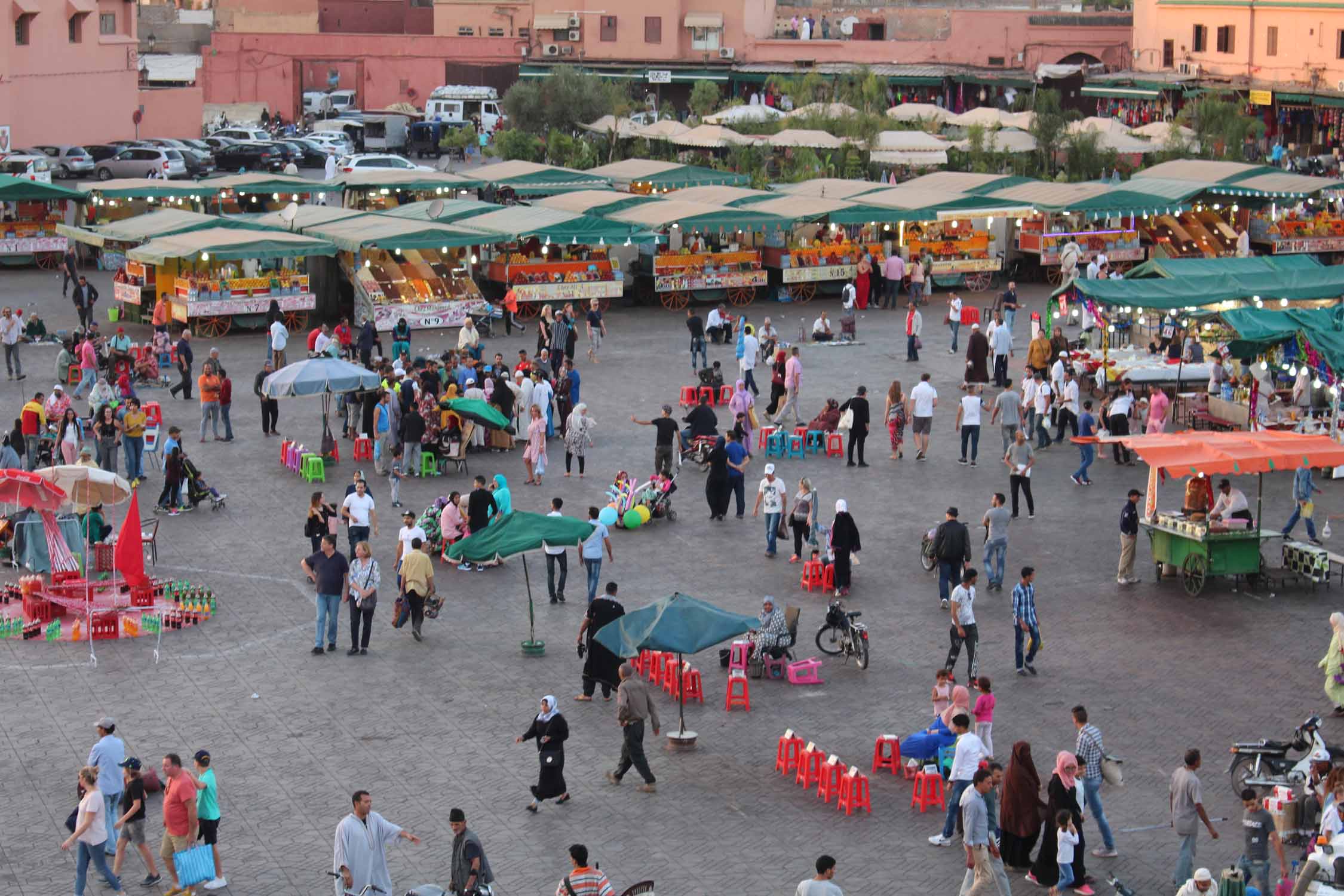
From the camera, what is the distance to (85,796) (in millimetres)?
13078

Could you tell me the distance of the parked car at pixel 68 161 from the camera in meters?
57.6

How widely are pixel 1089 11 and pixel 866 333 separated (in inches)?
2002

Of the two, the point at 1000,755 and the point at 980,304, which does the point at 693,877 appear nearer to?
the point at 1000,755

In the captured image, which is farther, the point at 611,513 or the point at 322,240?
the point at 322,240

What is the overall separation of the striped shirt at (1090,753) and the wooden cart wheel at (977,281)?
92.8 feet

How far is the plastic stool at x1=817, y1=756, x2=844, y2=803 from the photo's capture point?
1493 centimetres

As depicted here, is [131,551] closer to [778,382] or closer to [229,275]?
[778,382]

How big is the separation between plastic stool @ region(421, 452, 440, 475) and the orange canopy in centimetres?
919

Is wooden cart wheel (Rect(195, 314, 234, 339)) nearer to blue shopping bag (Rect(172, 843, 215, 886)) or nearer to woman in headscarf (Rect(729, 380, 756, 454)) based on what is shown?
woman in headscarf (Rect(729, 380, 756, 454))

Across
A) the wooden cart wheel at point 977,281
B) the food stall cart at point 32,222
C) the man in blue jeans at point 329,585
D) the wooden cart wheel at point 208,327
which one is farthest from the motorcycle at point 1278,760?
the food stall cart at point 32,222

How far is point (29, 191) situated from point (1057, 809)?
34117 mm

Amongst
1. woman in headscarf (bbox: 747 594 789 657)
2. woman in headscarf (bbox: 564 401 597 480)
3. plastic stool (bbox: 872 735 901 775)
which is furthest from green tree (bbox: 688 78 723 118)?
plastic stool (bbox: 872 735 901 775)

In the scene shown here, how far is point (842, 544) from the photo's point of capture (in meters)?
20.2

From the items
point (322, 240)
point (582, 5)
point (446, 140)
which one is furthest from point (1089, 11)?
point (322, 240)
